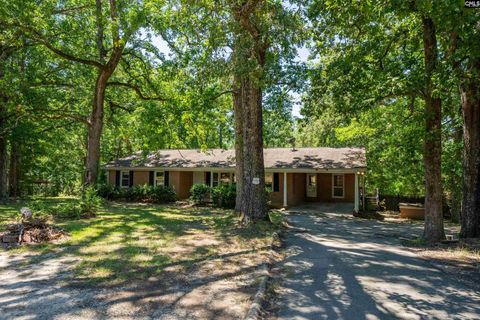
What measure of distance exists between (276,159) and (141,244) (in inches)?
540

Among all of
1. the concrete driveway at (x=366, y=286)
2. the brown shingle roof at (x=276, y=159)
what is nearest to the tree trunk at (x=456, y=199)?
the brown shingle roof at (x=276, y=159)

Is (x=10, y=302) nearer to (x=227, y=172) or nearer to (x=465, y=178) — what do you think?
(x=465, y=178)

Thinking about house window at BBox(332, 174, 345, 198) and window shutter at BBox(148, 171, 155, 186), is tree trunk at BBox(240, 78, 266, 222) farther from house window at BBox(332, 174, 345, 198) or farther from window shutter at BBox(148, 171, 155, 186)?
window shutter at BBox(148, 171, 155, 186)

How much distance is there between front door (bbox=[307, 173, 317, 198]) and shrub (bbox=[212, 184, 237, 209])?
18.3ft

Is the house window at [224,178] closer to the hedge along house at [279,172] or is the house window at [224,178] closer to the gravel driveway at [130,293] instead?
the hedge along house at [279,172]

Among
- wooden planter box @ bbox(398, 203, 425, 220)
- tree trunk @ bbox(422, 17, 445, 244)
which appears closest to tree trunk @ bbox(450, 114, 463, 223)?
wooden planter box @ bbox(398, 203, 425, 220)

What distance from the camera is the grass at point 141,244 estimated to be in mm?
6488

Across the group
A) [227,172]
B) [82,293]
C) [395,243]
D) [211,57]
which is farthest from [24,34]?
[395,243]

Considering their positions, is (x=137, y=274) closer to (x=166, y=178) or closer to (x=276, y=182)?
(x=276, y=182)

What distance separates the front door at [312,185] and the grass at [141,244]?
10.9 m

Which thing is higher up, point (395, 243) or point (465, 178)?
point (465, 178)

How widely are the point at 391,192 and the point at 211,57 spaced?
21.7 metres

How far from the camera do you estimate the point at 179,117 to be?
16656 millimetres

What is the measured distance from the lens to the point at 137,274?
20.1ft
